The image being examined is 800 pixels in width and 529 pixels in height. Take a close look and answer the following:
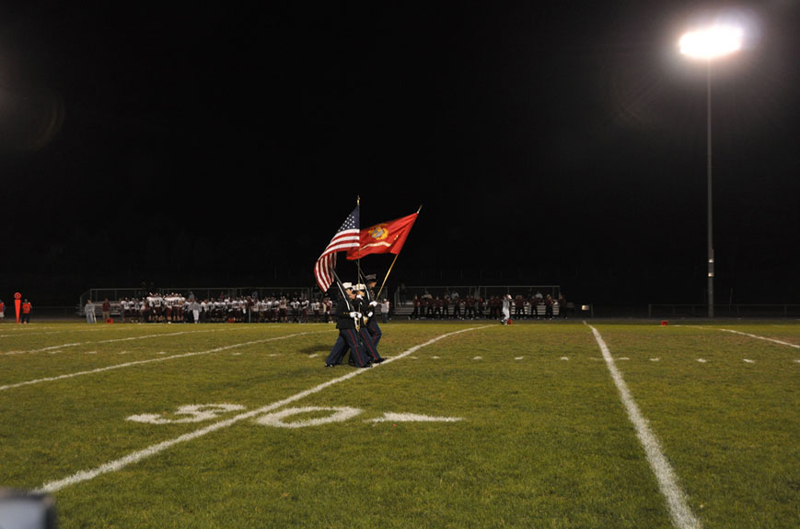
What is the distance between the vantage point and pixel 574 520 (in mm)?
3988

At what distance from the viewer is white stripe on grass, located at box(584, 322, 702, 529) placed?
13.1ft

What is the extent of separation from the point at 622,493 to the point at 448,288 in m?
35.2

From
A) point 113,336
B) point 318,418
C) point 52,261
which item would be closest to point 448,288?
point 113,336

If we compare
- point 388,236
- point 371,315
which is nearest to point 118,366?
point 371,315

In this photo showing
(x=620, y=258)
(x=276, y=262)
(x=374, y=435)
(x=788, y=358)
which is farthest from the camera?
(x=276, y=262)

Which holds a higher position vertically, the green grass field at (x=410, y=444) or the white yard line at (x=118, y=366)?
the green grass field at (x=410, y=444)

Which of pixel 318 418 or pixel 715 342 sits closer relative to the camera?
pixel 318 418

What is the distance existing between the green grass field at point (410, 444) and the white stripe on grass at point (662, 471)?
20mm

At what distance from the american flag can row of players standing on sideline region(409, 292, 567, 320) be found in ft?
75.3

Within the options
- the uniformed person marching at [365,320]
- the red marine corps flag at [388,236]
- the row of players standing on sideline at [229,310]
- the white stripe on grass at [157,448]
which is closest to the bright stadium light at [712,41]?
the red marine corps flag at [388,236]

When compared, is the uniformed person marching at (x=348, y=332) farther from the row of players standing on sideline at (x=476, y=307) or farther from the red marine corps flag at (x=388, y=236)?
the row of players standing on sideline at (x=476, y=307)

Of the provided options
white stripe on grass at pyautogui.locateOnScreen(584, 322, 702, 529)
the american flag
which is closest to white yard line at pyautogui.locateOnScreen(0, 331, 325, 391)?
the american flag

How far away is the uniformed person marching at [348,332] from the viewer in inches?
446

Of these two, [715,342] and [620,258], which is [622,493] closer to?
[715,342]
